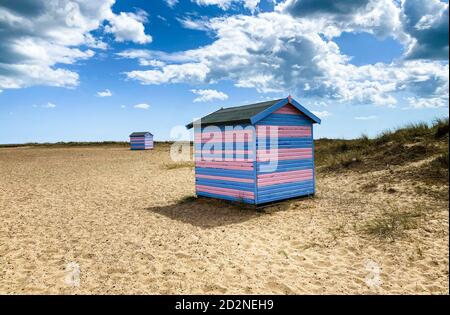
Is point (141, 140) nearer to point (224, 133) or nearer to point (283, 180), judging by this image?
point (224, 133)

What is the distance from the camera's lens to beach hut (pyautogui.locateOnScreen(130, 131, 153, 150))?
135 ft

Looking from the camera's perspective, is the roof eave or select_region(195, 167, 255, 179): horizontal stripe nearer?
the roof eave

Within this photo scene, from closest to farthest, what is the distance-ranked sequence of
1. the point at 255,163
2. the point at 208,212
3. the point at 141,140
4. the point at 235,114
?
the point at 255,163, the point at 208,212, the point at 235,114, the point at 141,140

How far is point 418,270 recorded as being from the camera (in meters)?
5.51

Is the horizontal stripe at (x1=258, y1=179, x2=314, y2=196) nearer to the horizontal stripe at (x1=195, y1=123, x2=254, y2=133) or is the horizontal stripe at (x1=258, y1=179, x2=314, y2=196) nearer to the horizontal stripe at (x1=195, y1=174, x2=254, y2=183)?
the horizontal stripe at (x1=195, y1=174, x2=254, y2=183)

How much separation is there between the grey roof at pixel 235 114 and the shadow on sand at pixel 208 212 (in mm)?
2622

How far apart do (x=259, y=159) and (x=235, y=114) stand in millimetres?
1904

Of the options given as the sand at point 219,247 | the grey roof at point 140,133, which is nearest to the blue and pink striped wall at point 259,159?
the sand at point 219,247

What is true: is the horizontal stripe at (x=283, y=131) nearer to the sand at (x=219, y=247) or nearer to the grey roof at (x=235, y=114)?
the grey roof at (x=235, y=114)

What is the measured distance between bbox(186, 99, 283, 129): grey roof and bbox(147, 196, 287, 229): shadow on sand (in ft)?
8.60

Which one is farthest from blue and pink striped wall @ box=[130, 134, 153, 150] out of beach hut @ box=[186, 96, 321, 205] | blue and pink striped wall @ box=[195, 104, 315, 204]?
blue and pink striped wall @ box=[195, 104, 315, 204]

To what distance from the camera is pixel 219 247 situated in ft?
22.3

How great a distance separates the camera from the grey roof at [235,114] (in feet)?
32.7

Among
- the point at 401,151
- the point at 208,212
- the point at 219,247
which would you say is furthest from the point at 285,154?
the point at 401,151
